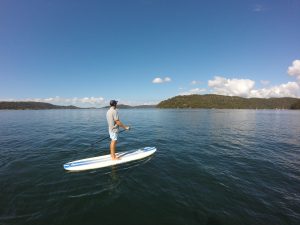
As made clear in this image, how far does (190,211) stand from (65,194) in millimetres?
5317

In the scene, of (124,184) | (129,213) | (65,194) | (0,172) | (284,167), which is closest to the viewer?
(129,213)

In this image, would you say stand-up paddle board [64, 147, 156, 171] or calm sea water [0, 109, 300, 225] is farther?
stand-up paddle board [64, 147, 156, 171]

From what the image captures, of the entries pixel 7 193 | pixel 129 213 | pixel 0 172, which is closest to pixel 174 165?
pixel 129 213

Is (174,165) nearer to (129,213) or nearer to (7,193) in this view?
(129,213)

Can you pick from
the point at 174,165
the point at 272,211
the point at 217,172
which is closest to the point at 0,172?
the point at 174,165

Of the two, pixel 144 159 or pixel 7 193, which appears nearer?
pixel 7 193

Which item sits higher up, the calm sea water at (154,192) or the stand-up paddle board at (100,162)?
the stand-up paddle board at (100,162)

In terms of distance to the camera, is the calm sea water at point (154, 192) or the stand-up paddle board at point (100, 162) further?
the stand-up paddle board at point (100, 162)

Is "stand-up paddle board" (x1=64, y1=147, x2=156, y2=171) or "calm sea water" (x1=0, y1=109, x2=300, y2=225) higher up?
"stand-up paddle board" (x1=64, y1=147, x2=156, y2=171)

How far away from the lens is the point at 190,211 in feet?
19.7

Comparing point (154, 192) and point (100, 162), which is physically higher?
point (100, 162)

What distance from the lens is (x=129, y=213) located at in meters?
5.88

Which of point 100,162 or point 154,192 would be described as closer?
point 154,192

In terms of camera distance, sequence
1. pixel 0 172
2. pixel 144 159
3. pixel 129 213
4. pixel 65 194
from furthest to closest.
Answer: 1. pixel 144 159
2. pixel 0 172
3. pixel 65 194
4. pixel 129 213
